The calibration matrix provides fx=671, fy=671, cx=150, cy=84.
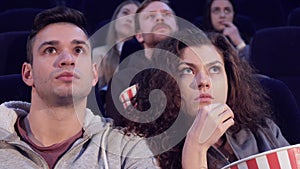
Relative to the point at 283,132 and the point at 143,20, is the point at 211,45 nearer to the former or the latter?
the point at 283,132

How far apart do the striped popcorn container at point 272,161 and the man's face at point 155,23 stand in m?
1.36

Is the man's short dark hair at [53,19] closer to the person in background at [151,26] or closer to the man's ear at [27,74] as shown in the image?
the man's ear at [27,74]

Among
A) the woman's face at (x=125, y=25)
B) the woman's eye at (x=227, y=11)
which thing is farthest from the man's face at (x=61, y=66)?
the woman's eye at (x=227, y=11)

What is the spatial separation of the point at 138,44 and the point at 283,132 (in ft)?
3.12

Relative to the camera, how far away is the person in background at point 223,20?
298cm

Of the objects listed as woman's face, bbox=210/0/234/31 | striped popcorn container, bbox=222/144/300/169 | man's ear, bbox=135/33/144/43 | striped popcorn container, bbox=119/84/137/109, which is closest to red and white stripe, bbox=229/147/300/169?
striped popcorn container, bbox=222/144/300/169

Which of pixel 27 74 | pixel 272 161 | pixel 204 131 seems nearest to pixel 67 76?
pixel 27 74

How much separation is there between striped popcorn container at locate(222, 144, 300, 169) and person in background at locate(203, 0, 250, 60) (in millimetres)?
1922

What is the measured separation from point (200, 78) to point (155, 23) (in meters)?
1.04

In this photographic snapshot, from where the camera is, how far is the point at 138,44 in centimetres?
251

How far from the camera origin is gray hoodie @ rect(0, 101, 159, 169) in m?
1.35

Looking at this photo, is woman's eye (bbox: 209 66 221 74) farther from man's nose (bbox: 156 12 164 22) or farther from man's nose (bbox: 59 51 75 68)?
man's nose (bbox: 156 12 164 22)

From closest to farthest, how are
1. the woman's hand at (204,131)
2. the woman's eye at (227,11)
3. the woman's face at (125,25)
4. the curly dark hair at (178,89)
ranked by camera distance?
the woman's hand at (204,131)
the curly dark hair at (178,89)
the woman's face at (125,25)
the woman's eye at (227,11)

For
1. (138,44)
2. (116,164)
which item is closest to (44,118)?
(116,164)
